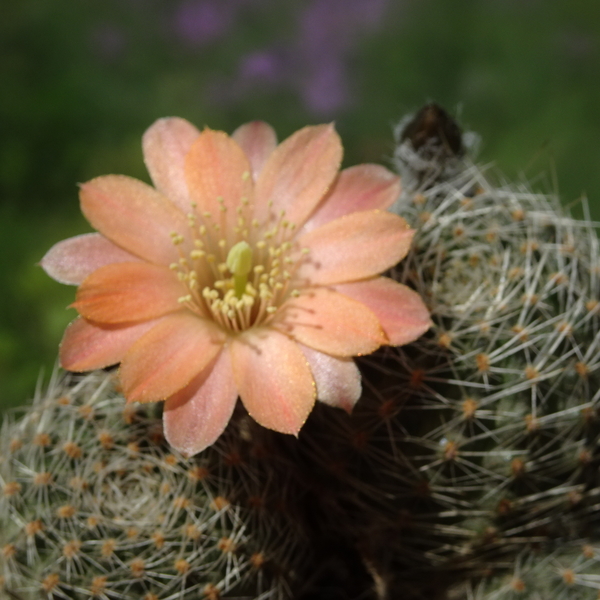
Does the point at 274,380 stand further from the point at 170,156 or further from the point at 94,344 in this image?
the point at 170,156

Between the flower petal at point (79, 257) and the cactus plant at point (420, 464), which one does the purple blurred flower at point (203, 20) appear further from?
the flower petal at point (79, 257)

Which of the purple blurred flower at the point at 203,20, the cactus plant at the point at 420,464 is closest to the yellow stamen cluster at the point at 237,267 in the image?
the cactus plant at the point at 420,464

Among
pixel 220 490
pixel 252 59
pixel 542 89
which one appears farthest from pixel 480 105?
pixel 220 490

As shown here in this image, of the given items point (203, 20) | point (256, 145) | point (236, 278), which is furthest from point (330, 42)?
point (236, 278)

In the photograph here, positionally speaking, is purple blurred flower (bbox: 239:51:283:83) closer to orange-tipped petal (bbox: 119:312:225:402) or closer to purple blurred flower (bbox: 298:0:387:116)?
purple blurred flower (bbox: 298:0:387:116)

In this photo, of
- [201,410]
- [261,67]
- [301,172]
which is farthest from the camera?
[261,67]
